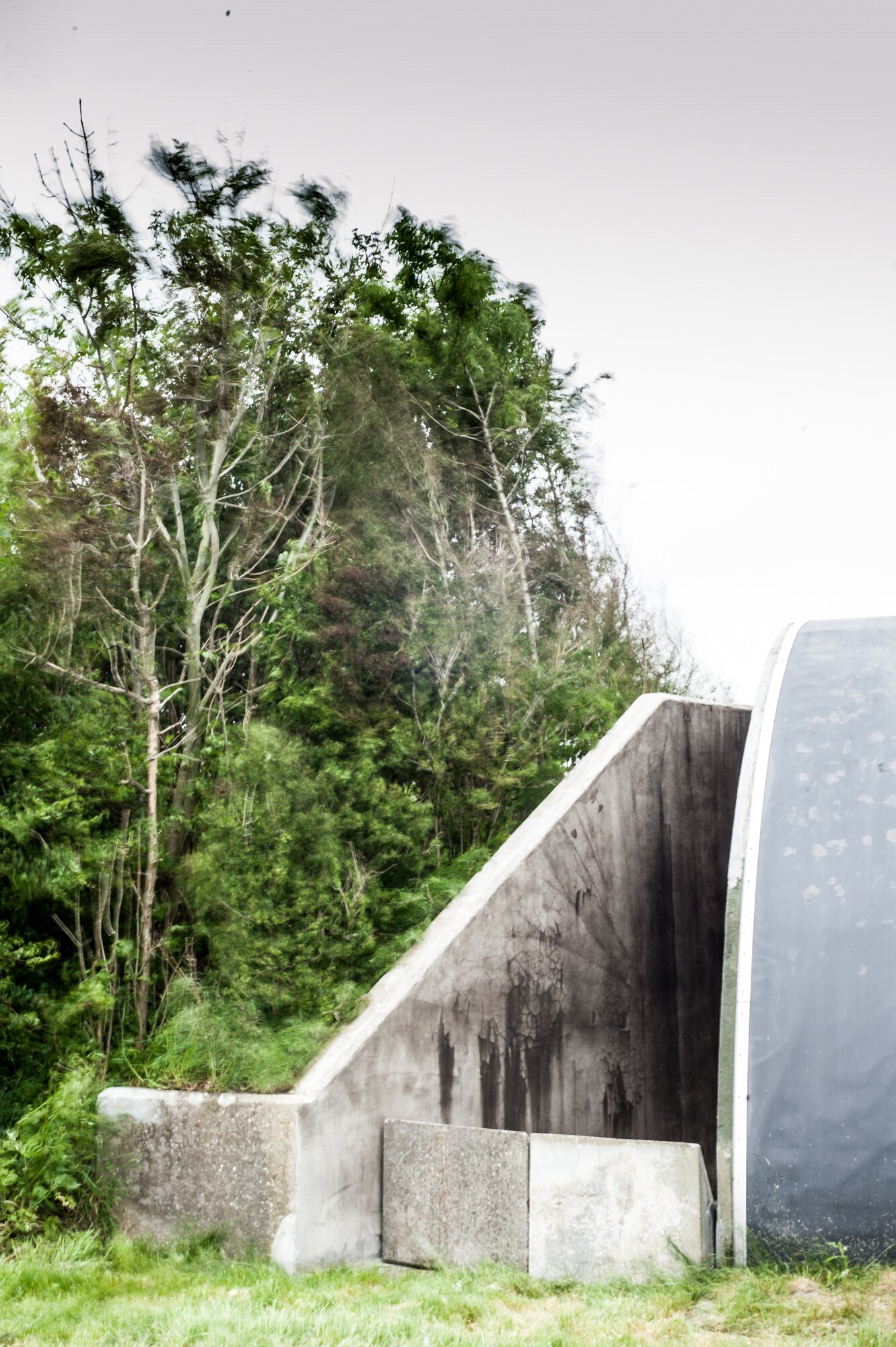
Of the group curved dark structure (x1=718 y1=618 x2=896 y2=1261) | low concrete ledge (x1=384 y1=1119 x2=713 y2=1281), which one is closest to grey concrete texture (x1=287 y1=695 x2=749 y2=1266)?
low concrete ledge (x1=384 y1=1119 x2=713 y2=1281)

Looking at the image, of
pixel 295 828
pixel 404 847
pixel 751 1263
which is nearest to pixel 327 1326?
pixel 751 1263

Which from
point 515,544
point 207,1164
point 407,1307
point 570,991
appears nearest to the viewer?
point 407,1307

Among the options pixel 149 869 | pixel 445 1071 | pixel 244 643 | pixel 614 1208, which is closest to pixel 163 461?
pixel 244 643

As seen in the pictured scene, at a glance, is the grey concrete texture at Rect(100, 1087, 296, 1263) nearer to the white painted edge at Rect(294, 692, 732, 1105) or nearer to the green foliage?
the green foliage

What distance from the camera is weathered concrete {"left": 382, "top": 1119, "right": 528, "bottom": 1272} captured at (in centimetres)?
666

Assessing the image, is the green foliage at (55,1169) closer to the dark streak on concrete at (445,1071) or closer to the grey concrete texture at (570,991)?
the grey concrete texture at (570,991)

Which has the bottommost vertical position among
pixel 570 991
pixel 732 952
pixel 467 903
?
pixel 570 991

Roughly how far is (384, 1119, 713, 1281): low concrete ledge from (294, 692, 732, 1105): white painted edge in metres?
0.82

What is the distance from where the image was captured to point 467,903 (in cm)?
888

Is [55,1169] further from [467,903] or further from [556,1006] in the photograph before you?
[556,1006]

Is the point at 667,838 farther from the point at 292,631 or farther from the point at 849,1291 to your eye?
the point at 849,1291

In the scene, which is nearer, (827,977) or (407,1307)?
(407,1307)

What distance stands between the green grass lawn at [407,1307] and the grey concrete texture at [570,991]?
3.08 feet

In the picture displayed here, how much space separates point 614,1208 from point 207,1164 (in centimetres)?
266
